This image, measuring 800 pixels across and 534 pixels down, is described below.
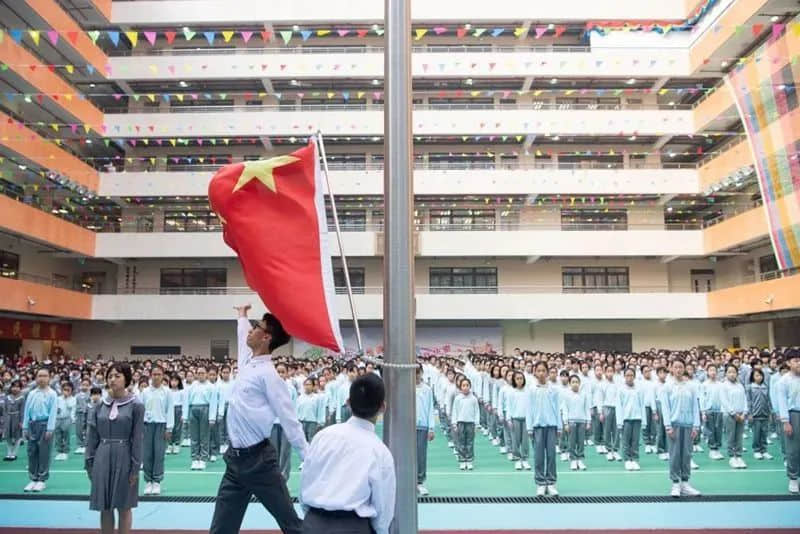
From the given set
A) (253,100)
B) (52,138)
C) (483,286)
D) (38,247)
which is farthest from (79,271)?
(483,286)

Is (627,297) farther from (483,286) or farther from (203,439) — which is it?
(203,439)

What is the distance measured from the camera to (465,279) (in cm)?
2808

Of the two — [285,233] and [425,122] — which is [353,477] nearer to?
[285,233]

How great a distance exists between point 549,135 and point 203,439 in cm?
1986

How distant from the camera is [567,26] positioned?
1072 inches

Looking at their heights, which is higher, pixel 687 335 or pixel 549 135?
pixel 549 135

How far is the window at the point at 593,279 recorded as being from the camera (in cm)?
2780

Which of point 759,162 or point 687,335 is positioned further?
point 687,335

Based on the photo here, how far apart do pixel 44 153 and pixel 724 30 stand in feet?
78.8

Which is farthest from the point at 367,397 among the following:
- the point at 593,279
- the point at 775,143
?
the point at 593,279

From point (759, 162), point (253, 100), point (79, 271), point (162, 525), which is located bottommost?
point (162, 525)

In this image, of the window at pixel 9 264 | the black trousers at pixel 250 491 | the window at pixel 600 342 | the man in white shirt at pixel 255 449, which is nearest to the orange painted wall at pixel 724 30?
the window at pixel 600 342

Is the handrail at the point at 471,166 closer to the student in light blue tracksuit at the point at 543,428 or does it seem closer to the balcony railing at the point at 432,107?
the balcony railing at the point at 432,107

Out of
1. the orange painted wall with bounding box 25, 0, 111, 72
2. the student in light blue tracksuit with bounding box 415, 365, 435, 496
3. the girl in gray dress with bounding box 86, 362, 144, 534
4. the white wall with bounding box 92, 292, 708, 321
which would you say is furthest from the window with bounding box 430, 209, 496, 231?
the girl in gray dress with bounding box 86, 362, 144, 534
